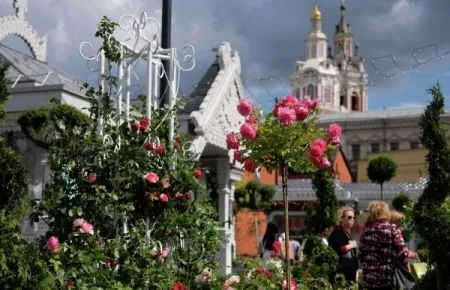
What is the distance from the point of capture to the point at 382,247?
709cm

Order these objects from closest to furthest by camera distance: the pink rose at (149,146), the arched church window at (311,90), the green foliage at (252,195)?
the pink rose at (149,146), the green foliage at (252,195), the arched church window at (311,90)

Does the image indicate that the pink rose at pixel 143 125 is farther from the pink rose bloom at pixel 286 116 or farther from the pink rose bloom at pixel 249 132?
the pink rose bloom at pixel 286 116

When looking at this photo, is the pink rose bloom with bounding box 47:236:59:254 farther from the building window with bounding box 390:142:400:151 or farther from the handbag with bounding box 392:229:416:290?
the building window with bounding box 390:142:400:151

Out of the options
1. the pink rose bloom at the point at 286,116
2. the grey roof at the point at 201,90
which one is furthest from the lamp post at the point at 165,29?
the grey roof at the point at 201,90

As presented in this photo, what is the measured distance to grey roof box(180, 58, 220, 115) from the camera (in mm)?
12655

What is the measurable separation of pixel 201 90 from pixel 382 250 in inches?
270

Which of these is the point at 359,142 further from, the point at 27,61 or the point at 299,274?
the point at 299,274

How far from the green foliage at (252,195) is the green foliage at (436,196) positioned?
19.2 metres

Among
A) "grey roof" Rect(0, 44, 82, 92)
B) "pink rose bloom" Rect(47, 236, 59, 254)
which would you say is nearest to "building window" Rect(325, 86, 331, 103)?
"grey roof" Rect(0, 44, 82, 92)

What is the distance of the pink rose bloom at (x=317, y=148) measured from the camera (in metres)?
5.38

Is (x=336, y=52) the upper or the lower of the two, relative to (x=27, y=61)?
upper

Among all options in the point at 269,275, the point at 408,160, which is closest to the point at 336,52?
the point at 408,160

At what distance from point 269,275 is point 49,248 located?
7.57 feet

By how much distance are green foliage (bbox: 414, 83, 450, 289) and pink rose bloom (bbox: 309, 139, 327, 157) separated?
276 cm
